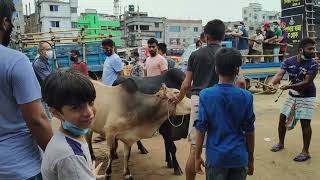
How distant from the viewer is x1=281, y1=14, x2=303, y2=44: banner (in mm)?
14094

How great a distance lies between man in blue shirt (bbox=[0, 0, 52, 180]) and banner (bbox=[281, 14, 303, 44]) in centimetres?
1352

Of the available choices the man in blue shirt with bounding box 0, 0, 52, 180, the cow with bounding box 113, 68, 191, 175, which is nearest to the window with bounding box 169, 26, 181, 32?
the cow with bounding box 113, 68, 191, 175

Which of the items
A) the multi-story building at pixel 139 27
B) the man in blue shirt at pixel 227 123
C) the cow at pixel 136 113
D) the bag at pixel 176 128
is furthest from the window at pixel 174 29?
the man in blue shirt at pixel 227 123

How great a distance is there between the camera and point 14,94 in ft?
6.26

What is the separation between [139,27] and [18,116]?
173 ft

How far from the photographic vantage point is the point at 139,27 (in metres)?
53.8

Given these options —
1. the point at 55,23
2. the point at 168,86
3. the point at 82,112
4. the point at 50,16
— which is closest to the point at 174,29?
the point at 55,23

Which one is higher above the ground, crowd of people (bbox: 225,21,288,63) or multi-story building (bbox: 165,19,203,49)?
multi-story building (bbox: 165,19,203,49)

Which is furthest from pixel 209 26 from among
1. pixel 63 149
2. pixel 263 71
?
pixel 263 71

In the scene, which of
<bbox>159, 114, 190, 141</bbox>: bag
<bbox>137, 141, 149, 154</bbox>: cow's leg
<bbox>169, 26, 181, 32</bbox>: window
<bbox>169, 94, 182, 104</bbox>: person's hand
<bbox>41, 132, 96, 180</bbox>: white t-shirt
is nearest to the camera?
<bbox>41, 132, 96, 180</bbox>: white t-shirt

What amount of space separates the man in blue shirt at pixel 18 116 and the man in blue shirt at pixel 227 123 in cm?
122

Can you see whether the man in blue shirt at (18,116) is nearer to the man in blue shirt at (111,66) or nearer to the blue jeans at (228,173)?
the blue jeans at (228,173)

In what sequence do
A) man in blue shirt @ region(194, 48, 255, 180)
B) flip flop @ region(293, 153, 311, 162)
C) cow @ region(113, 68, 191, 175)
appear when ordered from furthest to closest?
flip flop @ region(293, 153, 311, 162)
cow @ region(113, 68, 191, 175)
man in blue shirt @ region(194, 48, 255, 180)

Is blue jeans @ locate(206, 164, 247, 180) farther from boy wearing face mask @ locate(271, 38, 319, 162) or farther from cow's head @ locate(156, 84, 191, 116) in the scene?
boy wearing face mask @ locate(271, 38, 319, 162)
